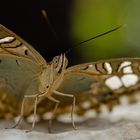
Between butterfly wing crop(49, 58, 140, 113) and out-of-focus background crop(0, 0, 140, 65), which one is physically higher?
out-of-focus background crop(0, 0, 140, 65)

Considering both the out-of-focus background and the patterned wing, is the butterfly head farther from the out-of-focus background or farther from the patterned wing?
the out-of-focus background

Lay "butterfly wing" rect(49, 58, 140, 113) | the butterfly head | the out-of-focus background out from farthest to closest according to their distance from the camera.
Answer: the out-of-focus background < "butterfly wing" rect(49, 58, 140, 113) < the butterfly head

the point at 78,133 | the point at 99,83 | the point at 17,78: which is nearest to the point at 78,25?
the point at 99,83

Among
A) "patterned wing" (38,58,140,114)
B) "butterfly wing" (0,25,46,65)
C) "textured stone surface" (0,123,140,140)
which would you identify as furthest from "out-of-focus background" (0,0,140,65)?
"textured stone surface" (0,123,140,140)

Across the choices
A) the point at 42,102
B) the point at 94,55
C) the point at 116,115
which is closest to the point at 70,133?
the point at 42,102

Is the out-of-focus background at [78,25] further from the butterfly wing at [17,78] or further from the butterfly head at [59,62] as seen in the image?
the butterfly head at [59,62]

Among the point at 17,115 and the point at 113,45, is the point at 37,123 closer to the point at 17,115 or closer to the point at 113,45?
the point at 17,115
